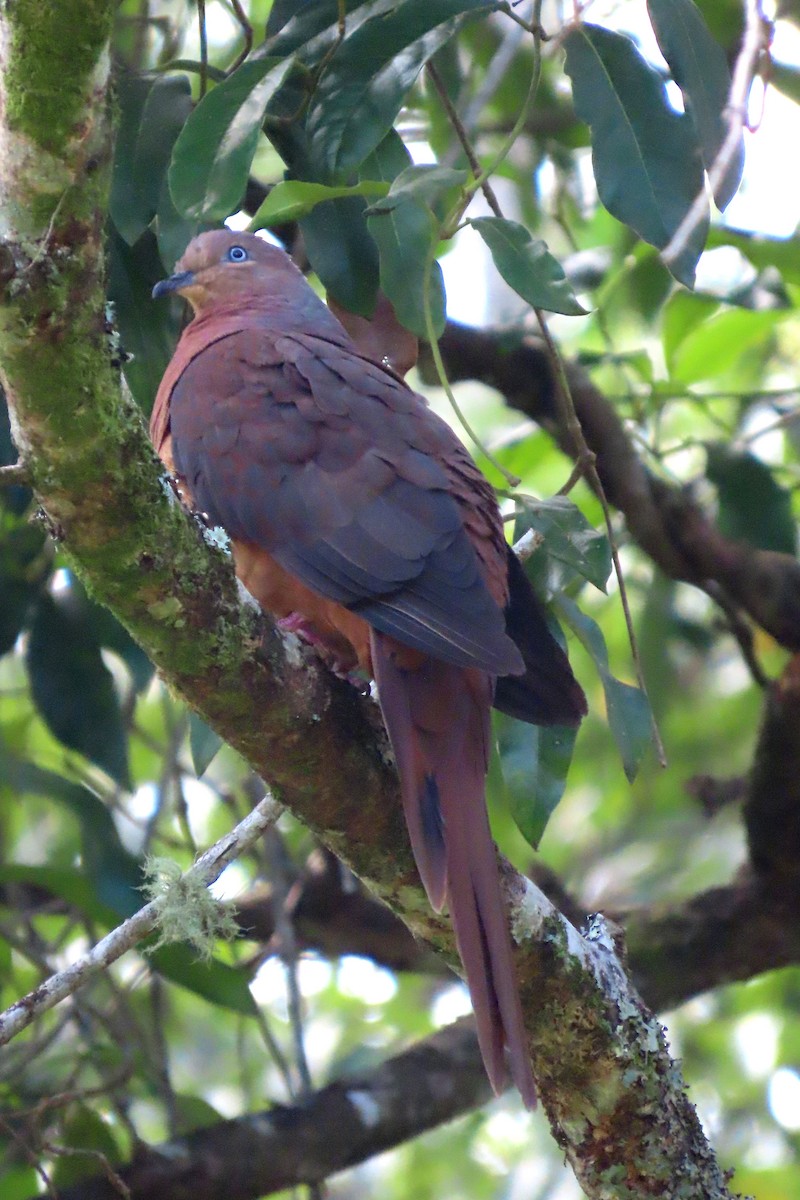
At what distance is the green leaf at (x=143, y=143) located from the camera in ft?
9.00

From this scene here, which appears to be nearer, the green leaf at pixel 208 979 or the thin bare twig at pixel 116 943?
the thin bare twig at pixel 116 943

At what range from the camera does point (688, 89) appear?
236cm

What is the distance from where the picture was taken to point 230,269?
386 centimetres

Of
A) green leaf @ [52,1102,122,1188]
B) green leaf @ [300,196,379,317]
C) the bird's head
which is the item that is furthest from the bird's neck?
green leaf @ [52,1102,122,1188]

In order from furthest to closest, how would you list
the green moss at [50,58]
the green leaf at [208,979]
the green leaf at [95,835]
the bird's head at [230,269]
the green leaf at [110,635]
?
the bird's head at [230,269] → the green leaf at [110,635] → the green leaf at [95,835] → the green leaf at [208,979] → the green moss at [50,58]

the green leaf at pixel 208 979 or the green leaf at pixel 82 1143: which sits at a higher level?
the green leaf at pixel 208 979

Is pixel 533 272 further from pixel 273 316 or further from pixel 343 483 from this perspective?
pixel 273 316

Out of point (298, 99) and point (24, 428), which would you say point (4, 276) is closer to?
point (24, 428)

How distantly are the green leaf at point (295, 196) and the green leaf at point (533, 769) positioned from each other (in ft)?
3.68

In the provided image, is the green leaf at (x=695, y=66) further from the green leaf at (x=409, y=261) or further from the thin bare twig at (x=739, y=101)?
the green leaf at (x=409, y=261)

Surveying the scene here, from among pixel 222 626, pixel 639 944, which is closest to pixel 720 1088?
pixel 639 944

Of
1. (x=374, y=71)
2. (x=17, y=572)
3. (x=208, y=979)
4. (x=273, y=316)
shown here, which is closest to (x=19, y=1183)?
(x=208, y=979)

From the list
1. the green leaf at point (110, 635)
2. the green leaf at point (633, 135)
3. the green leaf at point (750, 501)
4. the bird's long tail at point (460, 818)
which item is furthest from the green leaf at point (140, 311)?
the green leaf at point (750, 501)

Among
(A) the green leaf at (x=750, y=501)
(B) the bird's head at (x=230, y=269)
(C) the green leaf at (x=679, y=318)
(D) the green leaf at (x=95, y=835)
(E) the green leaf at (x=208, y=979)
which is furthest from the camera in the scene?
(A) the green leaf at (x=750, y=501)
